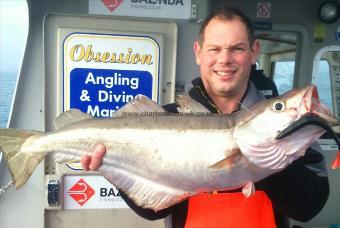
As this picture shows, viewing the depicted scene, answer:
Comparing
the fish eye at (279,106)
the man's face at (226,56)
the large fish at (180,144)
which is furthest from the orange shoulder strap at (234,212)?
the fish eye at (279,106)

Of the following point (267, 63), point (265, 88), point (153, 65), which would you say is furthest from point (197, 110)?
point (267, 63)

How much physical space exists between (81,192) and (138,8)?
1673 millimetres

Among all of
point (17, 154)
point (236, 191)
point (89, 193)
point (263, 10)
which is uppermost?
point (263, 10)

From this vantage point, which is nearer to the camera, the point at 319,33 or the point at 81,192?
the point at 81,192

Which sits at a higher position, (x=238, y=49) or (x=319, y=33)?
(x=319, y=33)

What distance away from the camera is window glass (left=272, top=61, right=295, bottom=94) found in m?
5.70

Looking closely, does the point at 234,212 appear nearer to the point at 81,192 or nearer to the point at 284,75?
the point at 81,192

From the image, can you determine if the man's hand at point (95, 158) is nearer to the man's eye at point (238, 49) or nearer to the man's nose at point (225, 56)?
the man's nose at point (225, 56)

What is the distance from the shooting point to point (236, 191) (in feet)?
7.95

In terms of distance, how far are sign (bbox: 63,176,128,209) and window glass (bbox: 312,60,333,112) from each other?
3061 millimetres

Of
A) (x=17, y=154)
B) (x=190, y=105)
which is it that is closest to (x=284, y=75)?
(x=190, y=105)

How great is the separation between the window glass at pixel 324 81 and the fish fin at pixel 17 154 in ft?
13.1

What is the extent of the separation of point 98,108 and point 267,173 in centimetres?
191

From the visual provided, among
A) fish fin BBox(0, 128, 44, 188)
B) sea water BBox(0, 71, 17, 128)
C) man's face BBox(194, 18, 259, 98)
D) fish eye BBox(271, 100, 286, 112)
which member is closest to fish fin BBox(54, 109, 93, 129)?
fish fin BBox(0, 128, 44, 188)
